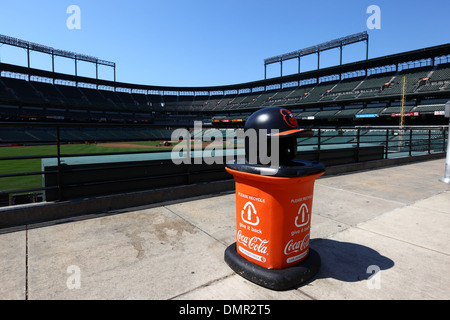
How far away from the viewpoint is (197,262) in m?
2.61

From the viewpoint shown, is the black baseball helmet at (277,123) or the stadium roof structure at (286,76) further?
the stadium roof structure at (286,76)

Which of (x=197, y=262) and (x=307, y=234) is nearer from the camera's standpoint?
(x=307, y=234)

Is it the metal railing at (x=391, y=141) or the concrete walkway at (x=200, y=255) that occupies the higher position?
the metal railing at (x=391, y=141)

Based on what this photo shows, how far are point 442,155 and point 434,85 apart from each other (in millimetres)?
32825

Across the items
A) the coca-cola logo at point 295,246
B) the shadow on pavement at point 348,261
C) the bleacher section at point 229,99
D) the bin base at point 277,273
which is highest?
the bleacher section at point 229,99

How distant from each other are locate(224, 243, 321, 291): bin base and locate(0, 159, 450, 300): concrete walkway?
5 cm

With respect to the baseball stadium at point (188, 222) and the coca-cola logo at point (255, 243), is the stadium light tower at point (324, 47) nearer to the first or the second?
the baseball stadium at point (188, 222)

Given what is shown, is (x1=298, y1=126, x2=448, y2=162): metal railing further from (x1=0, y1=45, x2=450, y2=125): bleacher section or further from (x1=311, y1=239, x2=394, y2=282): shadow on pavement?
(x1=0, y1=45, x2=450, y2=125): bleacher section

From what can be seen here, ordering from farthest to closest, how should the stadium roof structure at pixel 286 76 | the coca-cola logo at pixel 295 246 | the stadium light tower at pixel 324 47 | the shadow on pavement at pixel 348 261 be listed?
the stadium light tower at pixel 324 47 < the stadium roof structure at pixel 286 76 < the shadow on pavement at pixel 348 261 < the coca-cola logo at pixel 295 246

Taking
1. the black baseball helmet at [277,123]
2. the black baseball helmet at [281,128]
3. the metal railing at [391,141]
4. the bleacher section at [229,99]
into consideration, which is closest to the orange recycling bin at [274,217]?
the black baseball helmet at [281,128]

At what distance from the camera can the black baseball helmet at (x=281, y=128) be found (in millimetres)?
2160

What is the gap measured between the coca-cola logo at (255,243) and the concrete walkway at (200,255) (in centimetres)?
30

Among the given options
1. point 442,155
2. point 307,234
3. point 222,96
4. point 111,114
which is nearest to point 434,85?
point 442,155
